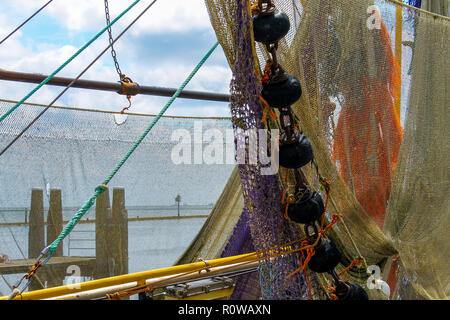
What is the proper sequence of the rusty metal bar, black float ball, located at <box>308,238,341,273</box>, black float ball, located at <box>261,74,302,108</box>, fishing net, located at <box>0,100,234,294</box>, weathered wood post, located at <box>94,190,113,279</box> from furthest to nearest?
weathered wood post, located at <box>94,190,113,279</box>, fishing net, located at <box>0,100,234,294</box>, the rusty metal bar, black float ball, located at <box>308,238,341,273</box>, black float ball, located at <box>261,74,302,108</box>

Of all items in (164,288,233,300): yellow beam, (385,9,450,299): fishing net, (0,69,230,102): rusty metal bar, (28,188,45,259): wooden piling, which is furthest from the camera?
(28,188,45,259): wooden piling

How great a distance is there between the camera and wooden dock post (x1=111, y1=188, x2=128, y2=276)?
15.0 feet

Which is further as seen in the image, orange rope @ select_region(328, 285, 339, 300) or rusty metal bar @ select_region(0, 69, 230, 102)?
rusty metal bar @ select_region(0, 69, 230, 102)

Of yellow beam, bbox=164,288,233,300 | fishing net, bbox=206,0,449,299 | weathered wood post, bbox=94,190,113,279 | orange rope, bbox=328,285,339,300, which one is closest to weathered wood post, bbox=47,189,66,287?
weathered wood post, bbox=94,190,113,279

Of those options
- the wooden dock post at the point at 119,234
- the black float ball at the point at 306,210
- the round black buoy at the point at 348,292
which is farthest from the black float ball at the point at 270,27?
the wooden dock post at the point at 119,234

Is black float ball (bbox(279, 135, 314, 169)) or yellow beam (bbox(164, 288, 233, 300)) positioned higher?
black float ball (bbox(279, 135, 314, 169))

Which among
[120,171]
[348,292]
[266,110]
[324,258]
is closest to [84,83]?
[120,171]

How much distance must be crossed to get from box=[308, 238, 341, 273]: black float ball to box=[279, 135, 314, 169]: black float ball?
1.15ft

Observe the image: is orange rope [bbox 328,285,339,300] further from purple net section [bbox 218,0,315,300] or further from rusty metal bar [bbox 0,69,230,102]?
rusty metal bar [bbox 0,69,230,102]

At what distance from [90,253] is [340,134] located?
296 centimetres

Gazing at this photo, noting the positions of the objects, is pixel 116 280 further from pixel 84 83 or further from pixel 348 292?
pixel 84 83

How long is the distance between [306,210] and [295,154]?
21 cm

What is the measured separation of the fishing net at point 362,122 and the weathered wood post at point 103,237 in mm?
2905

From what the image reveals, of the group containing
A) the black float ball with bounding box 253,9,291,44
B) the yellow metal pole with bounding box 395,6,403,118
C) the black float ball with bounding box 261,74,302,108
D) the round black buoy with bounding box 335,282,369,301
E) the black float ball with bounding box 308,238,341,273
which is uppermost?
the yellow metal pole with bounding box 395,6,403,118
